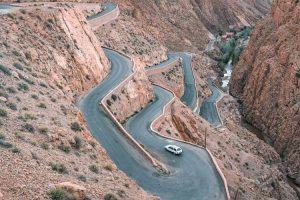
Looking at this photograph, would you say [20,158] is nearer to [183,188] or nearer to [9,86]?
[9,86]

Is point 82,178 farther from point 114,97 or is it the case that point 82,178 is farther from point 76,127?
point 114,97

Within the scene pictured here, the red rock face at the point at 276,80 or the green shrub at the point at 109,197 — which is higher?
the green shrub at the point at 109,197

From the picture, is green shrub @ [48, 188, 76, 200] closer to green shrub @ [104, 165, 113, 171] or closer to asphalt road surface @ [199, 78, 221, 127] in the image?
green shrub @ [104, 165, 113, 171]

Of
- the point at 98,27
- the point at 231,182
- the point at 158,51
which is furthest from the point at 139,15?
the point at 231,182

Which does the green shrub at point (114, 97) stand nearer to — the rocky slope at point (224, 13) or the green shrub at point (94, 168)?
the green shrub at point (94, 168)

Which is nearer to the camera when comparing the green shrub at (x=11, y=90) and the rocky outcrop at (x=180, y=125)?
the green shrub at (x=11, y=90)

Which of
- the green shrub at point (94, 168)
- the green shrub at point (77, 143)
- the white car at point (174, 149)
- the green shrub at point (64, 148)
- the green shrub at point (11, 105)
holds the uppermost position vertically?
the green shrub at point (11, 105)

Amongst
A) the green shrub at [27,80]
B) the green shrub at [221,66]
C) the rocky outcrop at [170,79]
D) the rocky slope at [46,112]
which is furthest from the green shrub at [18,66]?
the green shrub at [221,66]
